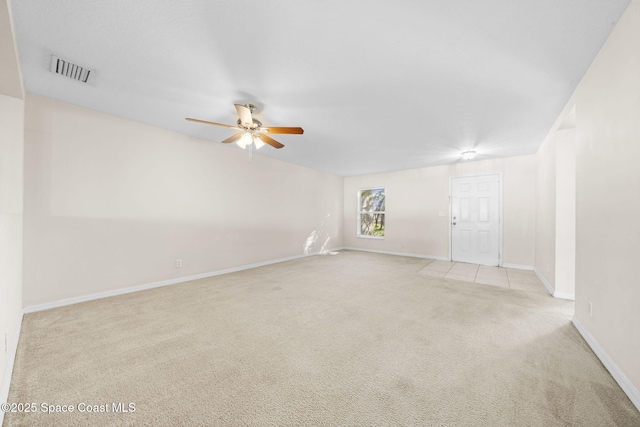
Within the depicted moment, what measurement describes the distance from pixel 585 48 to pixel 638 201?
1280mm

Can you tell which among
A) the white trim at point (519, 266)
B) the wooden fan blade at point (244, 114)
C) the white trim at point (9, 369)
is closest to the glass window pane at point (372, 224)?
the white trim at point (519, 266)

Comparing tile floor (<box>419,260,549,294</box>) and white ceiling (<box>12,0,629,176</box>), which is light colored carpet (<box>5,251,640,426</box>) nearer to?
tile floor (<box>419,260,549,294</box>)

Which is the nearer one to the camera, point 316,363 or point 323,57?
point 316,363

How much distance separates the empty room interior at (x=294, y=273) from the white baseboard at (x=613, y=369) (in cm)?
3

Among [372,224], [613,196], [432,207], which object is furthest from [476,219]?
[613,196]

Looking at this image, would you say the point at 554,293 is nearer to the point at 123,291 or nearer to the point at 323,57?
the point at 323,57

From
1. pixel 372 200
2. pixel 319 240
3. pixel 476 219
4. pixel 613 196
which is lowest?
pixel 319 240

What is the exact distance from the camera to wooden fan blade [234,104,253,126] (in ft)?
8.05

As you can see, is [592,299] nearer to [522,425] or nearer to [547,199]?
[522,425]

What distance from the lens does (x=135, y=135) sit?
3357mm

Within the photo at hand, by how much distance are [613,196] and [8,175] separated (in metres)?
4.62

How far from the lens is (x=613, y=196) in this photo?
167 cm

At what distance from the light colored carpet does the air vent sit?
93.5 inches

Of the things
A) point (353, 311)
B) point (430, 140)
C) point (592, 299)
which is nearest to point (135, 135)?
point (353, 311)
